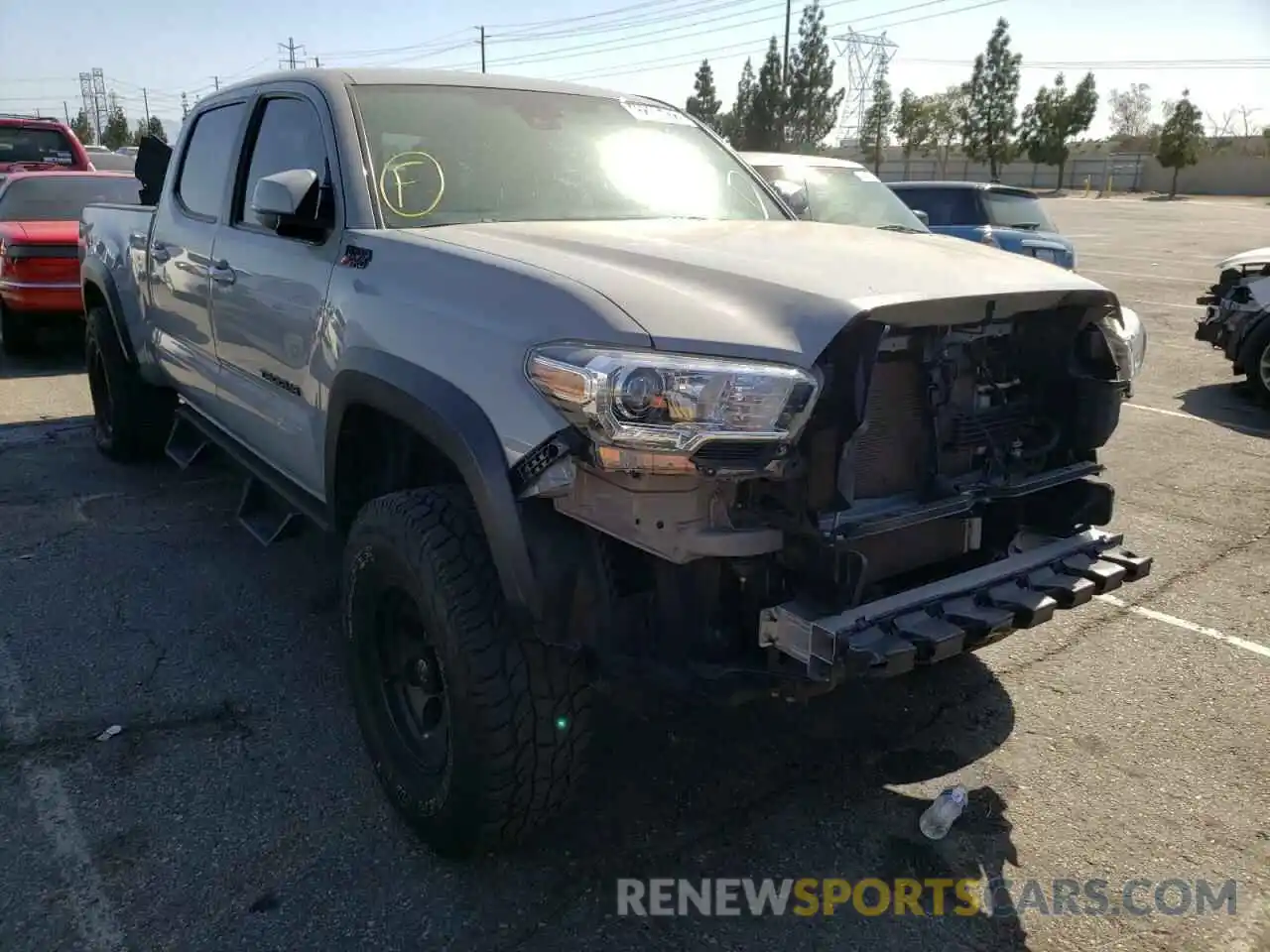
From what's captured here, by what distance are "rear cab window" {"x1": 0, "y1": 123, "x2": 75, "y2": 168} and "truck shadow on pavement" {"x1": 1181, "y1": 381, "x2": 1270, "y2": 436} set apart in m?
14.4

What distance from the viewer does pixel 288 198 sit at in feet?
10.1

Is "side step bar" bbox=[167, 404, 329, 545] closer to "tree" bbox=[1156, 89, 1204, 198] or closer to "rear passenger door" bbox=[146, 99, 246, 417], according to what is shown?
"rear passenger door" bbox=[146, 99, 246, 417]

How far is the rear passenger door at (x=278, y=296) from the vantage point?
11.0 feet

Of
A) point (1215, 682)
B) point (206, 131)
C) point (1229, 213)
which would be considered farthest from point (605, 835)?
point (1229, 213)

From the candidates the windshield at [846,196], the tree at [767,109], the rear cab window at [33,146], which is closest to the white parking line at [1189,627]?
the windshield at [846,196]

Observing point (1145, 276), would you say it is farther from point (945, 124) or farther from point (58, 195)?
point (945, 124)

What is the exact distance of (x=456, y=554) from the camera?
2.56 meters

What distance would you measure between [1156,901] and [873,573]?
1.11m

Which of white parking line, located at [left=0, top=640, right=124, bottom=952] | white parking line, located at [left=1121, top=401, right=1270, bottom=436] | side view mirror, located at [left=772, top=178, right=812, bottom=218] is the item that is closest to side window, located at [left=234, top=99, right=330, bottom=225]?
white parking line, located at [left=0, top=640, right=124, bottom=952]

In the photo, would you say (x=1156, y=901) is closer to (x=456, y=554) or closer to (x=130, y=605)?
(x=456, y=554)

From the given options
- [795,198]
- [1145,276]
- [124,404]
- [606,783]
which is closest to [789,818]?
[606,783]

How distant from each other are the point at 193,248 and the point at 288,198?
5.45ft

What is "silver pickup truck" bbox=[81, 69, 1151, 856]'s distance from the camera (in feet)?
7.50

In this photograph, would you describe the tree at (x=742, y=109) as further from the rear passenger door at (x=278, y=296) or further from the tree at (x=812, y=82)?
the rear passenger door at (x=278, y=296)
